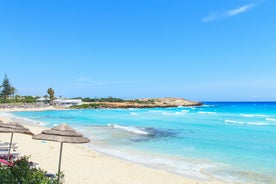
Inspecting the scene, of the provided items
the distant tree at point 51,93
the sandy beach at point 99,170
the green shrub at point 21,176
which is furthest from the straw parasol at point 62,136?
the distant tree at point 51,93

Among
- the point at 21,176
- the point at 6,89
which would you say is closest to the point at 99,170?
the point at 21,176

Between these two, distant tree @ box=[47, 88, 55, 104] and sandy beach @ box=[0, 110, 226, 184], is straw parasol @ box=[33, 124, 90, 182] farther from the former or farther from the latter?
distant tree @ box=[47, 88, 55, 104]

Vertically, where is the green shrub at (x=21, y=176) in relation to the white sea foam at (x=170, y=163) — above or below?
above

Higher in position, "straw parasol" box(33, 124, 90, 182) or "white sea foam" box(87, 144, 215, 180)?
"straw parasol" box(33, 124, 90, 182)

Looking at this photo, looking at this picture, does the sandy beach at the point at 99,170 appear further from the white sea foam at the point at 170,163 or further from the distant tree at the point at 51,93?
the distant tree at the point at 51,93

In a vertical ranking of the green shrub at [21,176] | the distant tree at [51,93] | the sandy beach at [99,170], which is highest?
the distant tree at [51,93]

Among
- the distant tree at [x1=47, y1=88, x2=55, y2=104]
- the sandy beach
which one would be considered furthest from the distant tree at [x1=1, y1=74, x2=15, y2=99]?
the sandy beach

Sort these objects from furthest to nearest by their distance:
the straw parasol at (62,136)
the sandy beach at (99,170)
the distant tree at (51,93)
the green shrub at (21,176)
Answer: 1. the distant tree at (51,93)
2. the sandy beach at (99,170)
3. the straw parasol at (62,136)
4. the green shrub at (21,176)

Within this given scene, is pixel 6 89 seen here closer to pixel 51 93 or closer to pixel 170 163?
pixel 51 93

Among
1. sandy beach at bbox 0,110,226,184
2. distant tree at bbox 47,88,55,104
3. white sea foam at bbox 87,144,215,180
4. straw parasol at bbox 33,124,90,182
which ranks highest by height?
distant tree at bbox 47,88,55,104

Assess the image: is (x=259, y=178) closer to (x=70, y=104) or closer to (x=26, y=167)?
(x=26, y=167)

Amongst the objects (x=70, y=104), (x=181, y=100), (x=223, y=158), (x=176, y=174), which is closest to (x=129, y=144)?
(x=223, y=158)

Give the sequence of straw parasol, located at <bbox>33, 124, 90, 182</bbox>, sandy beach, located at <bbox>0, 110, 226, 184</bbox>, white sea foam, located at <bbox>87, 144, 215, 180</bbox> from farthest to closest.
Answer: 1. white sea foam, located at <bbox>87, 144, 215, 180</bbox>
2. sandy beach, located at <bbox>0, 110, 226, 184</bbox>
3. straw parasol, located at <bbox>33, 124, 90, 182</bbox>

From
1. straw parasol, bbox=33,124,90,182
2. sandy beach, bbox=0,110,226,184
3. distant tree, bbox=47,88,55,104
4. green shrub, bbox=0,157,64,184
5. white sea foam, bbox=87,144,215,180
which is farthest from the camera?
distant tree, bbox=47,88,55,104
